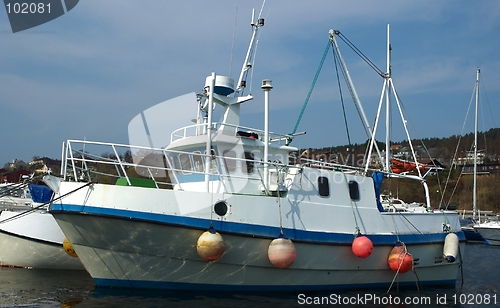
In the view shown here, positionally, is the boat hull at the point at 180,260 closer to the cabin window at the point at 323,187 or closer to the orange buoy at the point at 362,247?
the orange buoy at the point at 362,247

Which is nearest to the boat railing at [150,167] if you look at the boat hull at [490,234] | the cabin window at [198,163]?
the cabin window at [198,163]

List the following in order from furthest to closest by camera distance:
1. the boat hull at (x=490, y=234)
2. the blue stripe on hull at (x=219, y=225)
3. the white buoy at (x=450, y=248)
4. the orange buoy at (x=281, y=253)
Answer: the boat hull at (x=490, y=234), the white buoy at (x=450, y=248), the orange buoy at (x=281, y=253), the blue stripe on hull at (x=219, y=225)

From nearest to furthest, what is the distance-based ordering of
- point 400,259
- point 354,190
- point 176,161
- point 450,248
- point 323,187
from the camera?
point 323,187 → point 400,259 → point 176,161 → point 354,190 → point 450,248

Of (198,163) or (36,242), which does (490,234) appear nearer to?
(198,163)

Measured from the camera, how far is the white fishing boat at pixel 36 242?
13.9 m

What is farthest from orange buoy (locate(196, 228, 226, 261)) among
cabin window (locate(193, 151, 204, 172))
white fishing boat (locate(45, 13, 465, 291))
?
cabin window (locate(193, 151, 204, 172))

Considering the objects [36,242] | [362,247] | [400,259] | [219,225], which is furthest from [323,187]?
[36,242]

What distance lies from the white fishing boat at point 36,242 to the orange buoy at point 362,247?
8.88 m

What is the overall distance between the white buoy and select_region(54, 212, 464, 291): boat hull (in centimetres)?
307

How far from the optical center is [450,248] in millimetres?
11914

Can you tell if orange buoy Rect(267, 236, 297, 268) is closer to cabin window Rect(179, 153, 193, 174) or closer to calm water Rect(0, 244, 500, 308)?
calm water Rect(0, 244, 500, 308)

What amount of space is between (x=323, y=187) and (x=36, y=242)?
9.38m

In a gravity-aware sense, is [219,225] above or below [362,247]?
above

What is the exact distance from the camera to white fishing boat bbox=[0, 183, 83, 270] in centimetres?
1395
